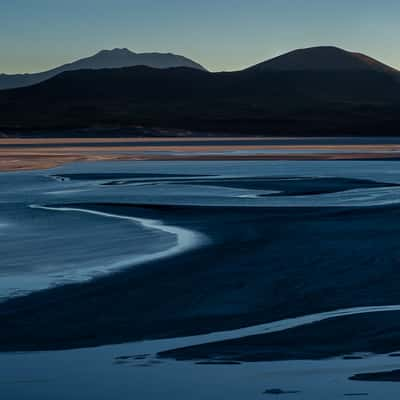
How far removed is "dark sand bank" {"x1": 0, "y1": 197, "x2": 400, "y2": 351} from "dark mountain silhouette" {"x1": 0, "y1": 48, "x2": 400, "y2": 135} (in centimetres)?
9133

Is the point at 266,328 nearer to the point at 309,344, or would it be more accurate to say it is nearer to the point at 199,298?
the point at 309,344

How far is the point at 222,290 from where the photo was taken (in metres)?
11.0

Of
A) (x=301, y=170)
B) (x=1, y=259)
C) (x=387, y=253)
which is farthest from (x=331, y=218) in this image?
(x=301, y=170)

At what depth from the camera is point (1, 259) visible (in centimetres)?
1321

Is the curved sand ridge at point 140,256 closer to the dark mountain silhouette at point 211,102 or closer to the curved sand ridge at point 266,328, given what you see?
the curved sand ridge at point 266,328

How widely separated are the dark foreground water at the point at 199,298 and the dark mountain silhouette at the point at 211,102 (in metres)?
88.1

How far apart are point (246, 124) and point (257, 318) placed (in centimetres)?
11067

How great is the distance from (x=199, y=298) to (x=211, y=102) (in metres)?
162

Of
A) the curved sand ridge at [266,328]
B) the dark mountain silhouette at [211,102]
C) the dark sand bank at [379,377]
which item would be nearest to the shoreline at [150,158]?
the curved sand ridge at [266,328]

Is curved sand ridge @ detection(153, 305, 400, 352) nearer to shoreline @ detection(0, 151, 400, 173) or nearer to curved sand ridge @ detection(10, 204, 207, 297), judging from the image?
curved sand ridge @ detection(10, 204, 207, 297)

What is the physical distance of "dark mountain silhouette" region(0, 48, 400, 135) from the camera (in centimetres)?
12494

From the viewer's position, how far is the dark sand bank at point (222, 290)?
30.1 feet

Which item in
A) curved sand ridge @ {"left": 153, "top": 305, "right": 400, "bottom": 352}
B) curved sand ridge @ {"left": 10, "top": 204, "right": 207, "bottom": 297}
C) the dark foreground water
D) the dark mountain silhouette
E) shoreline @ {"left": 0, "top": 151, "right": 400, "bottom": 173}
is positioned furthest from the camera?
the dark mountain silhouette

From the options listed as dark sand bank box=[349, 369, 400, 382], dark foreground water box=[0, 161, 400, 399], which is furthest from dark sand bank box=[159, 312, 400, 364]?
dark sand bank box=[349, 369, 400, 382]
